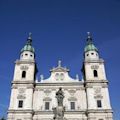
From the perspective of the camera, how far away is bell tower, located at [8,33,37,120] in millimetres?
41562

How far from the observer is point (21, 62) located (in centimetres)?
4825

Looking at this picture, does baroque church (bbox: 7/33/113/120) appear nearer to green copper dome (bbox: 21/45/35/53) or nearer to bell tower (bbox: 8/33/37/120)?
bell tower (bbox: 8/33/37/120)

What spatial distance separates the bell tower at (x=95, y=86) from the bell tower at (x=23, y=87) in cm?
1036

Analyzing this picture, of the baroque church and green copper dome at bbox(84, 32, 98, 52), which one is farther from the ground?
green copper dome at bbox(84, 32, 98, 52)

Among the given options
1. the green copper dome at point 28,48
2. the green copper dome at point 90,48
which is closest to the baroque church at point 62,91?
the green copper dome at point 28,48

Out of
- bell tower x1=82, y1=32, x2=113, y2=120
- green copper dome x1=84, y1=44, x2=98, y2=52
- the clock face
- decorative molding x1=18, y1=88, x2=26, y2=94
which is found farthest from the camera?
green copper dome x1=84, y1=44, x2=98, y2=52

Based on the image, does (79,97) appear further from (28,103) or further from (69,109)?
(28,103)

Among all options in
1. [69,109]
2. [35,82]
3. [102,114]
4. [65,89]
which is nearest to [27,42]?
[35,82]

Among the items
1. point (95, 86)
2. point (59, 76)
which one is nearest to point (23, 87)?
point (59, 76)

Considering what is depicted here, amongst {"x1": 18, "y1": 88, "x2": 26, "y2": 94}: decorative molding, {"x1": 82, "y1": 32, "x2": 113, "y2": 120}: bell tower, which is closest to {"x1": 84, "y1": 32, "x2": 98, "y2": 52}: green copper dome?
{"x1": 82, "y1": 32, "x2": 113, "y2": 120}: bell tower

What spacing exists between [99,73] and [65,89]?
738 cm

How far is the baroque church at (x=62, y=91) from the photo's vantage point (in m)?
41.7

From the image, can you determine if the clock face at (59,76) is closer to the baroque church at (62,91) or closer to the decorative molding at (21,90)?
the baroque church at (62,91)

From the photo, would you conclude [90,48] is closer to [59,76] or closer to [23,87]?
[59,76]
